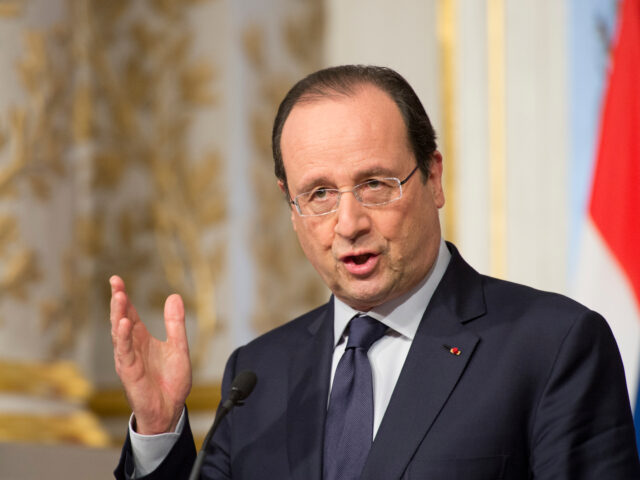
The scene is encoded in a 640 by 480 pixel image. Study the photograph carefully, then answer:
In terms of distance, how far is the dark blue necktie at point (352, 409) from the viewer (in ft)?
6.42

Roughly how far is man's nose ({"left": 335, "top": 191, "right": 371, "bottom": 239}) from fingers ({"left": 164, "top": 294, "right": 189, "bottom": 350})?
36 centimetres

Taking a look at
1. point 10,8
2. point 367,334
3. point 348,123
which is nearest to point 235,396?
point 367,334

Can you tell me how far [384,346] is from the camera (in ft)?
6.86

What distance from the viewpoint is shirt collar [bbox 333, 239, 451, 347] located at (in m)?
2.09

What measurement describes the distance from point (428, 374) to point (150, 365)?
558 mm

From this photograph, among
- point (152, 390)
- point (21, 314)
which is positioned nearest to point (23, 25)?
point (21, 314)

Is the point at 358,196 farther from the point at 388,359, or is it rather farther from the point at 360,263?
the point at 388,359

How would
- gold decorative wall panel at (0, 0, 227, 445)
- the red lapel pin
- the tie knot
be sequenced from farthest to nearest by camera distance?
gold decorative wall panel at (0, 0, 227, 445) < the tie knot < the red lapel pin

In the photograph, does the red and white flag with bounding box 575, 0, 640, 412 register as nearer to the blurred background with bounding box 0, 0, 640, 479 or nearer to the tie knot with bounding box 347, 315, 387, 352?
the blurred background with bounding box 0, 0, 640, 479

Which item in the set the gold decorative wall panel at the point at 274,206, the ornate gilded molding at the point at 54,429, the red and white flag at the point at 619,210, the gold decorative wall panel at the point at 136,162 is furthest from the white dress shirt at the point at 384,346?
the gold decorative wall panel at the point at 274,206

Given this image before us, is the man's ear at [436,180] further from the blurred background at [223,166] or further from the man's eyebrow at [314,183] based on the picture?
the blurred background at [223,166]

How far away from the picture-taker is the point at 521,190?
378 cm

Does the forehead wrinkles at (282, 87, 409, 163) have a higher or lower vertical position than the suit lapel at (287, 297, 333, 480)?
higher

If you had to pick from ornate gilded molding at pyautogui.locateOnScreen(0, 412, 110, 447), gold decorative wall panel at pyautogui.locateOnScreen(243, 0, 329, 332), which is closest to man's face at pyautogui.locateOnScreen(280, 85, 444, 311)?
ornate gilded molding at pyautogui.locateOnScreen(0, 412, 110, 447)
